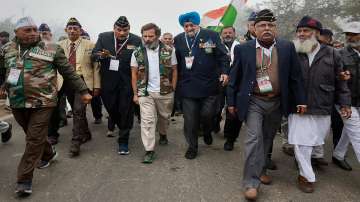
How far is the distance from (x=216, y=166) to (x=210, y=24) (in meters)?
4.52

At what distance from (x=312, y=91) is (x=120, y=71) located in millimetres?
3006

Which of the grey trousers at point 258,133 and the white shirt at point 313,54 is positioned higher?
the white shirt at point 313,54

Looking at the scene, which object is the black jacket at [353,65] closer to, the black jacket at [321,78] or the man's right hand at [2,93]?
the black jacket at [321,78]

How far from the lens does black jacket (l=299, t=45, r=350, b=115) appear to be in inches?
174

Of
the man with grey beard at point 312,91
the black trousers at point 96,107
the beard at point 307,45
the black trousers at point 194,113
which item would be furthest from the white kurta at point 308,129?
the black trousers at point 96,107

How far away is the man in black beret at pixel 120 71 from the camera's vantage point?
235 inches

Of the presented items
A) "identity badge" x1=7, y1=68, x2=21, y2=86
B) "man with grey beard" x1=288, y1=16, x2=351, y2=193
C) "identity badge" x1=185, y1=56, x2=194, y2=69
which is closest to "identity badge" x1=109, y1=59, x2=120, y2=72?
"identity badge" x1=185, y1=56, x2=194, y2=69

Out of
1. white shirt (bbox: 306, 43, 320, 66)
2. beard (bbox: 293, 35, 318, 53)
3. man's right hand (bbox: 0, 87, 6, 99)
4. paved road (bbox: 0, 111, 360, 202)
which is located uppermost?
beard (bbox: 293, 35, 318, 53)

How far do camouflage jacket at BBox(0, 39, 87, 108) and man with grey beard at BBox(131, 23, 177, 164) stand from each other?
139 cm

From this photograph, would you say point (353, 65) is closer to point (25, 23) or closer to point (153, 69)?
point (153, 69)

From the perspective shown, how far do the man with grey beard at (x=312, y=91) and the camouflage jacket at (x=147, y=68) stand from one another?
6.56 feet

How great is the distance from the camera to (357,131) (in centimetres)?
468

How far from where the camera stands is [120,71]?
6004 millimetres

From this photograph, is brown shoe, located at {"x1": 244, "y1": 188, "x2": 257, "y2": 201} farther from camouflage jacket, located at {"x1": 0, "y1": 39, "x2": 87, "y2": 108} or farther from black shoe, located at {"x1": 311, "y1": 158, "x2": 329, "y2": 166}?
camouflage jacket, located at {"x1": 0, "y1": 39, "x2": 87, "y2": 108}
